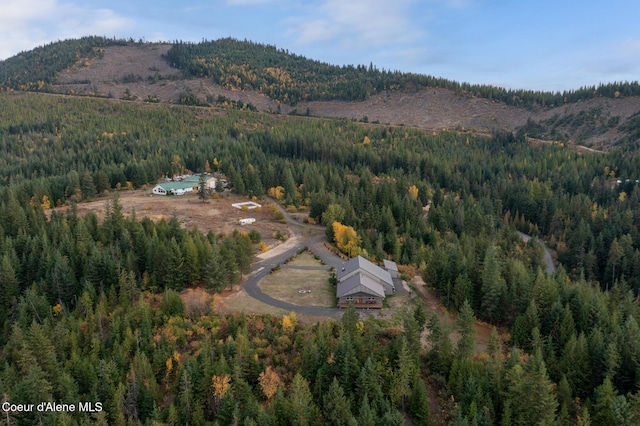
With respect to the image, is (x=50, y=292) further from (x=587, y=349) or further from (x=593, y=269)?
(x=593, y=269)

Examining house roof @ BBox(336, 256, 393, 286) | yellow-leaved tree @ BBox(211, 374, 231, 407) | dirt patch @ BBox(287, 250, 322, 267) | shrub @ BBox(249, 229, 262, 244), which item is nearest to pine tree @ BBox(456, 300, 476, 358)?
house roof @ BBox(336, 256, 393, 286)

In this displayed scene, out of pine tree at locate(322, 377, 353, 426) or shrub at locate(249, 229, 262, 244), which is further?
shrub at locate(249, 229, 262, 244)

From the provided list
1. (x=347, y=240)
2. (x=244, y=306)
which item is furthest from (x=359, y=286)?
(x=347, y=240)

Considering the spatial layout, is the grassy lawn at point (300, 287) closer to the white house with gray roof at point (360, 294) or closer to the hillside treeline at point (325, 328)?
the white house with gray roof at point (360, 294)

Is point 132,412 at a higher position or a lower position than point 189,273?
lower

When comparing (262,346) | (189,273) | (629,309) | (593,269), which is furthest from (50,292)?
(593,269)

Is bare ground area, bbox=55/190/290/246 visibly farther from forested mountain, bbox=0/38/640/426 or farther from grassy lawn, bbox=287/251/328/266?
forested mountain, bbox=0/38/640/426
